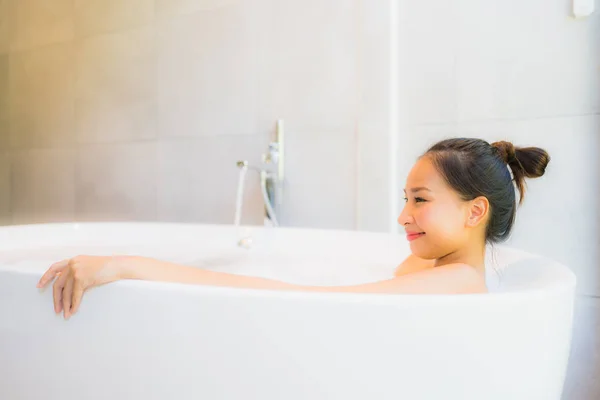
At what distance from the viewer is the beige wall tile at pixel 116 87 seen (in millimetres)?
2379

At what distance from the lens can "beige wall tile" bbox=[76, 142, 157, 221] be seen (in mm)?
2381

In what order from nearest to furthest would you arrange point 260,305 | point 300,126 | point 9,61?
point 260,305 < point 300,126 < point 9,61

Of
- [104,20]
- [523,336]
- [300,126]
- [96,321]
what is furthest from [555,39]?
[104,20]

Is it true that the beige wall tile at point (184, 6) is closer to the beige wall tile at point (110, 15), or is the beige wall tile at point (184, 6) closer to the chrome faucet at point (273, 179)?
the beige wall tile at point (110, 15)

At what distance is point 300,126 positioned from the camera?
6.51 feet

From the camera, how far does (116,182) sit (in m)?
2.48

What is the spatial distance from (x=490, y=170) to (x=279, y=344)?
538 millimetres

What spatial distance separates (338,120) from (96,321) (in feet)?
4.47

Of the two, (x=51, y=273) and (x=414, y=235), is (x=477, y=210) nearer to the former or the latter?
(x=414, y=235)

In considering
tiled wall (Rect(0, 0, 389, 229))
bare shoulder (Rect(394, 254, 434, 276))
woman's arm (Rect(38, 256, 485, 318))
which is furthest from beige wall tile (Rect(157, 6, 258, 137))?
woman's arm (Rect(38, 256, 485, 318))

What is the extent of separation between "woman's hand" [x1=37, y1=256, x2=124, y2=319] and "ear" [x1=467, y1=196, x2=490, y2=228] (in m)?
0.60

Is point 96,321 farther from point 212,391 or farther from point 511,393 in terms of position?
point 511,393

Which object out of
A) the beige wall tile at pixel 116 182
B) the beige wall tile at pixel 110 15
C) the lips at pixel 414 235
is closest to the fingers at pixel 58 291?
the lips at pixel 414 235

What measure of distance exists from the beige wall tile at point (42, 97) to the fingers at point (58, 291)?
2152 mm
